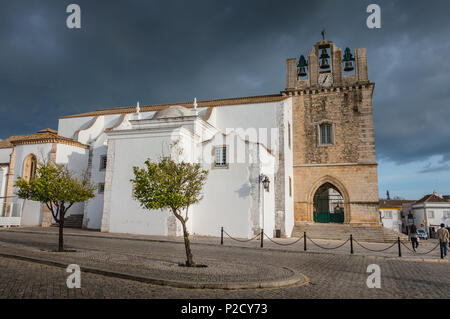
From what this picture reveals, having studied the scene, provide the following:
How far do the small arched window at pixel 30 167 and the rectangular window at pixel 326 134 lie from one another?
71.5 ft

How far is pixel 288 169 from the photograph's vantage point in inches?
884

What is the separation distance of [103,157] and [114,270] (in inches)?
693

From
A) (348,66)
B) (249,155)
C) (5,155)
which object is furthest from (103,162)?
(348,66)

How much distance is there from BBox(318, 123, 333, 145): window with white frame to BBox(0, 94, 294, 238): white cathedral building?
236 centimetres

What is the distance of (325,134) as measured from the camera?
24062 millimetres

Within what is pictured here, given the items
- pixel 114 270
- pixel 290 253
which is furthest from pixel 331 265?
pixel 114 270

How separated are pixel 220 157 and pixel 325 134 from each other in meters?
9.03

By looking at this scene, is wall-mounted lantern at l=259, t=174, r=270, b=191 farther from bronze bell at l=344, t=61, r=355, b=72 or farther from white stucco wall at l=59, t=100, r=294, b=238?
bronze bell at l=344, t=61, r=355, b=72

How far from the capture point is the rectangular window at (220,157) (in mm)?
19719

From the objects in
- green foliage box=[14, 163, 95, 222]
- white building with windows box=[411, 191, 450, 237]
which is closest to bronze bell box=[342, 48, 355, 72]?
green foliage box=[14, 163, 95, 222]

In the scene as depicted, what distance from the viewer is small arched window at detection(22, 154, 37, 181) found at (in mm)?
24525

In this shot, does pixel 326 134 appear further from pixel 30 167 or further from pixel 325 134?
pixel 30 167

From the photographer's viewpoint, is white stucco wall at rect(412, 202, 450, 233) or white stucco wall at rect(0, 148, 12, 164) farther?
white stucco wall at rect(412, 202, 450, 233)

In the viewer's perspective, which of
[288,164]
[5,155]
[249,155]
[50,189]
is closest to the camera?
[50,189]
